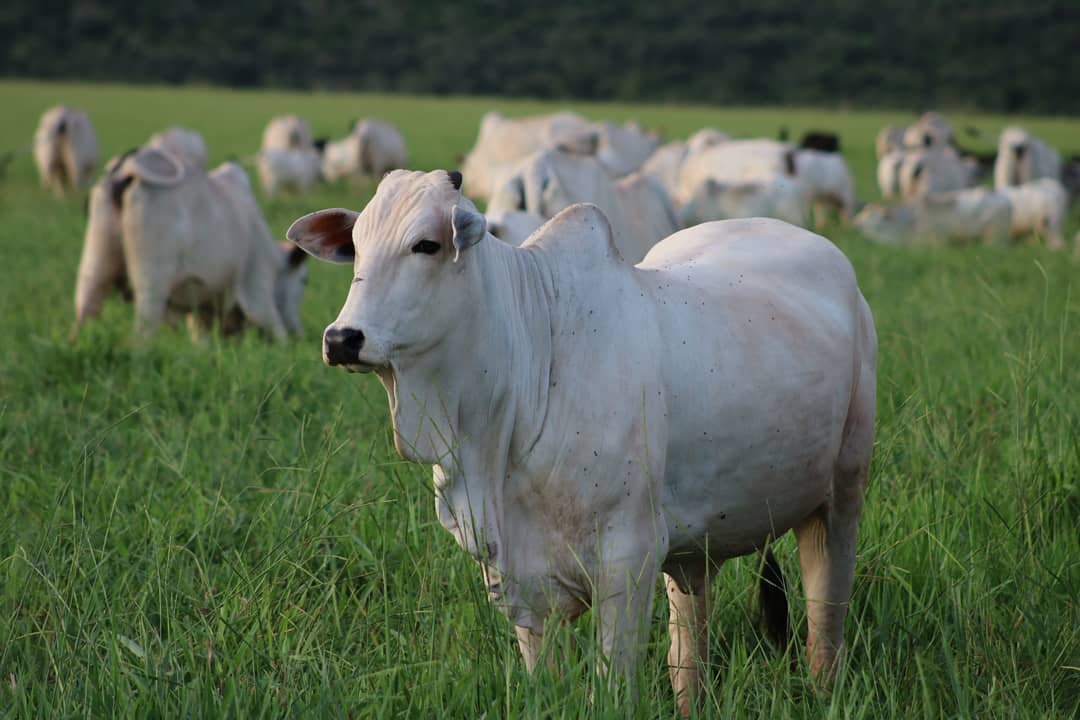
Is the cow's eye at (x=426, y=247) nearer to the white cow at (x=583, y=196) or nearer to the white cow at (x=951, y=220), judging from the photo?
the white cow at (x=583, y=196)

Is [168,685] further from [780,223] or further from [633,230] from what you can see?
[633,230]

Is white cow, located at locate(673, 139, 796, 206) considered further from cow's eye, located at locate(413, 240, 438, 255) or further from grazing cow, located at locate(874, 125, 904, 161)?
cow's eye, located at locate(413, 240, 438, 255)

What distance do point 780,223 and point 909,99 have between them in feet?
161

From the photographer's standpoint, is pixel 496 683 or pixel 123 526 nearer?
pixel 496 683

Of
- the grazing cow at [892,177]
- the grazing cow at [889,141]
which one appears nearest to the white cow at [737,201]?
the grazing cow at [892,177]

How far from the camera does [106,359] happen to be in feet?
18.7

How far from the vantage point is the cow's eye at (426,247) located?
7.39ft

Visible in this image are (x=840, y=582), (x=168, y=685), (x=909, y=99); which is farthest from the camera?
(x=909, y=99)

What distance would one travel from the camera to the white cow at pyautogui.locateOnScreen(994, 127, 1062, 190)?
48.9ft

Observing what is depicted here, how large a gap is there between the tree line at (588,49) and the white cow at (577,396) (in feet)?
154

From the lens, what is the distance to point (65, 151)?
15336mm

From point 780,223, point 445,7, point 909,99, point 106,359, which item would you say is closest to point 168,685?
point 780,223

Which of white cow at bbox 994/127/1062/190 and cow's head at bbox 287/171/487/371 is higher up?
cow's head at bbox 287/171/487/371

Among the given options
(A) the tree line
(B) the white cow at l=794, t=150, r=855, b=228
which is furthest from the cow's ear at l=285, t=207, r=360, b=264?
(A) the tree line
